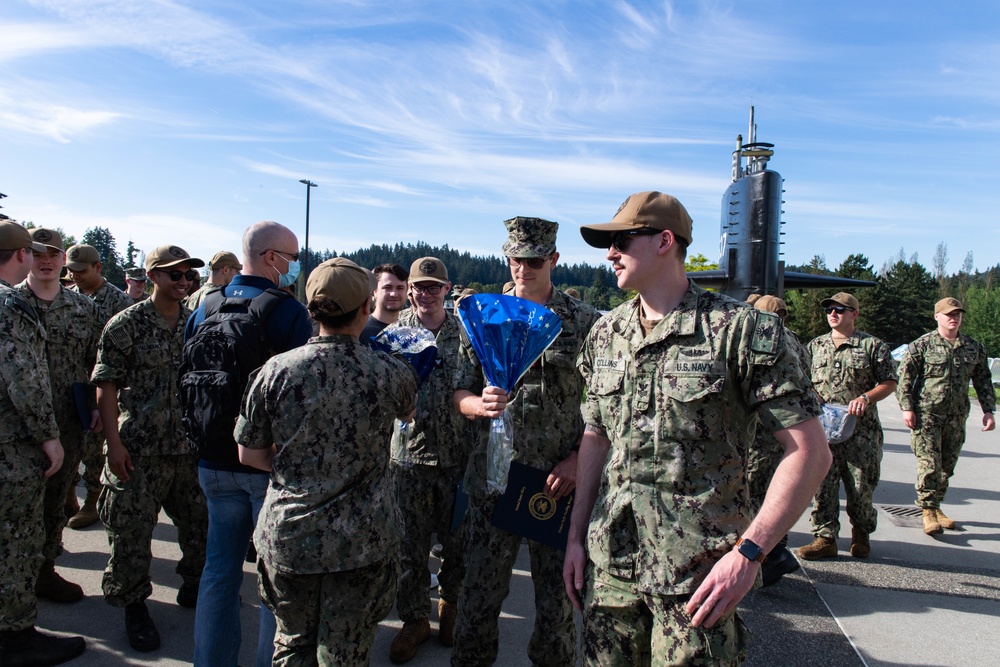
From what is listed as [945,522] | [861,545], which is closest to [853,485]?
[861,545]

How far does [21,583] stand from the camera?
3414 millimetres

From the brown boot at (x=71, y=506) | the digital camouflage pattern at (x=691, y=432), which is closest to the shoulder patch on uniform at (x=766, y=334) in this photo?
the digital camouflage pattern at (x=691, y=432)

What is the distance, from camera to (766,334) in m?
2.03

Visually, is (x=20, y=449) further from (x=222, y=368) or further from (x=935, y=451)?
(x=935, y=451)

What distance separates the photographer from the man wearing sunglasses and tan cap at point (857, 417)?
5.62 metres

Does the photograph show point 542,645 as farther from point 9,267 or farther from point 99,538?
point 99,538

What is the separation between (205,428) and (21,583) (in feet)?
5.29

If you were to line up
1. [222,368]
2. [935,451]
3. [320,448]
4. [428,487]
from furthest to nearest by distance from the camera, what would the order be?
[935,451] → [428,487] → [222,368] → [320,448]

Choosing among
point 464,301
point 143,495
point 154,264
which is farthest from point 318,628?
point 154,264

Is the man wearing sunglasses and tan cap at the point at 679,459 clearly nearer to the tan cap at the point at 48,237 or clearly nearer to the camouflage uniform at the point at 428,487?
the camouflage uniform at the point at 428,487

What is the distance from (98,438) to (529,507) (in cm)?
442

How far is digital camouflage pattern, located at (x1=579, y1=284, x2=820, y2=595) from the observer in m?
2.02

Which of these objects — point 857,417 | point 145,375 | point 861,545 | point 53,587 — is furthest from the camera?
point 857,417

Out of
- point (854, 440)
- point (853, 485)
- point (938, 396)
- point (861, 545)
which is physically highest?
point (938, 396)
